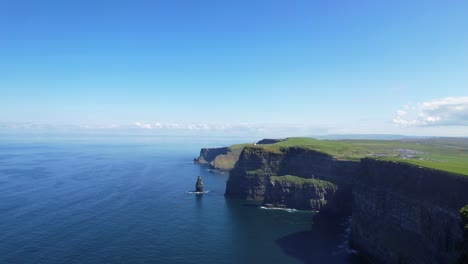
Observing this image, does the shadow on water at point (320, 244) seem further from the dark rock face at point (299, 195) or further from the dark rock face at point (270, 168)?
the dark rock face at point (270, 168)

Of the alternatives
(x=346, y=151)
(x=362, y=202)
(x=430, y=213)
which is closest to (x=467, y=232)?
(x=430, y=213)

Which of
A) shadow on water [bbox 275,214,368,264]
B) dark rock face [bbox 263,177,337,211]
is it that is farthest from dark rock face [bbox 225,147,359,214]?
shadow on water [bbox 275,214,368,264]

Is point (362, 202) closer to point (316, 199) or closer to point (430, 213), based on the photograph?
point (430, 213)

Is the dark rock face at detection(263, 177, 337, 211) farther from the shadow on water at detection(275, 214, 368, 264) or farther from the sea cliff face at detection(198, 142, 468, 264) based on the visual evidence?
the shadow on water at detection(275, 214, 368, 264)

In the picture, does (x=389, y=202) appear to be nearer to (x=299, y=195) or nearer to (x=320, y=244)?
(x=320, y=244)

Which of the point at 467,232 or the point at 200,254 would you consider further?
the point at 200,254

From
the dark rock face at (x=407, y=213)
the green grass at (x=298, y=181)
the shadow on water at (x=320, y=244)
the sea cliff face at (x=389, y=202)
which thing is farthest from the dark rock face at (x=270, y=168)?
the dark rock face at (x=407, y=213)
